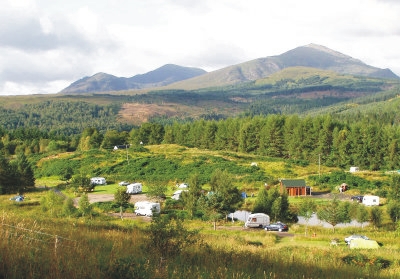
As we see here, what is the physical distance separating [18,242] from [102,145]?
320 feet

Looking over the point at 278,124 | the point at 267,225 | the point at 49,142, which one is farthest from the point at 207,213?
the point at 49,142

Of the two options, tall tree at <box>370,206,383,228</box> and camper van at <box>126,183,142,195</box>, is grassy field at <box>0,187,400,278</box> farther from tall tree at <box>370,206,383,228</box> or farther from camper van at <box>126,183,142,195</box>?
camper van at <box>126,183,142,195</box>

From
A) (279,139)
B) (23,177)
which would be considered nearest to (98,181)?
(23,177)

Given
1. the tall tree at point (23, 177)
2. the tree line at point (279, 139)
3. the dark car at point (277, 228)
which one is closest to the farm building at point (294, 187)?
the dark car at point (277, 228)

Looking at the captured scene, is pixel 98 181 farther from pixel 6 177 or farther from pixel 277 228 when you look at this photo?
pixel 277 228

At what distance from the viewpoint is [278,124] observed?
9125 centimetres

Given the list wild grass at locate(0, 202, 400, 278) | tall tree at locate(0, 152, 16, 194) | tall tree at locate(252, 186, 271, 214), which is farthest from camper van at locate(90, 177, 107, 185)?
wild grass at locate(0, 202, 400, 278)

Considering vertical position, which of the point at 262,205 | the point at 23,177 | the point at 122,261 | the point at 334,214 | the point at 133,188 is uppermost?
the point at 122,261

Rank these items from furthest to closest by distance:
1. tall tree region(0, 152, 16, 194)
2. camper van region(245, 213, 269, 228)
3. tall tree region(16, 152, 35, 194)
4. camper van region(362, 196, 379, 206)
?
1. tall tree region(16, 152, 35, 194)
2. tall tree region(0, 152, 16, 194)
3. camper van region(362, 196, 379, 206)
4. camper van region(245, 213, 269, 228)

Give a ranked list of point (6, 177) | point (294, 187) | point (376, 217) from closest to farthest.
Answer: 1. point (376, 217)
2. point (6, 177)
3. point (294, 187)

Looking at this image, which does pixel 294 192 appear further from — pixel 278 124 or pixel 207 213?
pixel 278 124

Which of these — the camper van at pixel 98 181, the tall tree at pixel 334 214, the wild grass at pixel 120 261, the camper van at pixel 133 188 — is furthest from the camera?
the camper van at pixel 98 181

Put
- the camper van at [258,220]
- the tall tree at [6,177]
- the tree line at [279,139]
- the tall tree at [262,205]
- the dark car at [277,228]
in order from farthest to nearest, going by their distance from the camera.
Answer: the tree line at [279,139] → the tall tree at [6,177] → the tall tree at [262,205] → the camper van at [258,220] → the dark car at [277,228]

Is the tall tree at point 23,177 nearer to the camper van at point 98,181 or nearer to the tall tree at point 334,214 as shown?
the camper van at point 98,181
